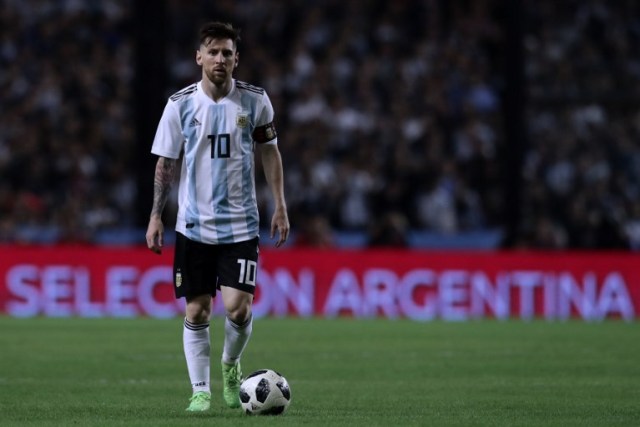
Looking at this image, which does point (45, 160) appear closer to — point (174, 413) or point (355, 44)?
point (355, 44)

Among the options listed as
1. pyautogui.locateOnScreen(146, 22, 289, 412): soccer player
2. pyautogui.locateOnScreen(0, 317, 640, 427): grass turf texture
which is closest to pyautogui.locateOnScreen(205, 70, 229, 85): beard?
pyautogui.locateOnScreen(146, 22, 289, 412): soccer player

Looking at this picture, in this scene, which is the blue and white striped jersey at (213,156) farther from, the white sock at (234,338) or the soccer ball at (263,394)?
the soccer ball at (263,394)

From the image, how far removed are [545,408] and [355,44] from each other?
14.9 m

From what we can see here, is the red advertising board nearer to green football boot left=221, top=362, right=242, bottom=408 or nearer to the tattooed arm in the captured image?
green football boot left=221, top=362, right=242, bottom=408

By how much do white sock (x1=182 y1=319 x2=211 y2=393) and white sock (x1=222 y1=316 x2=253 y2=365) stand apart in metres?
0.13

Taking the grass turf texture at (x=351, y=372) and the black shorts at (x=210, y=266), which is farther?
the black shorts at (x=210, y=266)

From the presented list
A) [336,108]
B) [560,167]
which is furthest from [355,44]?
[560,167]

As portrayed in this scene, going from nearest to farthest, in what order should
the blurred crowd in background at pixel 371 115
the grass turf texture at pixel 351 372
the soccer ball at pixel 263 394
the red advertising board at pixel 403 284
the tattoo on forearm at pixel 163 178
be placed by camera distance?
1. the soccer ball at pixel 263 394
2. the grass turf texture at pixel 351 372
3. the tattoo on forearm at pixel 163 178
4. the red advertising board at pixel 403 284
5. the blurred crowd in background at pixel 371 115

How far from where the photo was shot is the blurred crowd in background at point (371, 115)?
20.1 metres

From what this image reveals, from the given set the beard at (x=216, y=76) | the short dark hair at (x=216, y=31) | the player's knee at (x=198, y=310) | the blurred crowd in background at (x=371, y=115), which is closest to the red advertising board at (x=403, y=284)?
the blurred crowd in background at (x=371, y=115)

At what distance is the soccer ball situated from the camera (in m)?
7.77

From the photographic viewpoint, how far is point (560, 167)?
21391mm

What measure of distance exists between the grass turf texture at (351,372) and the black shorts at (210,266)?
2.38 ft

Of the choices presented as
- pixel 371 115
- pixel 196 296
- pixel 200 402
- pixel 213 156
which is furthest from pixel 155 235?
pixel 371 115
